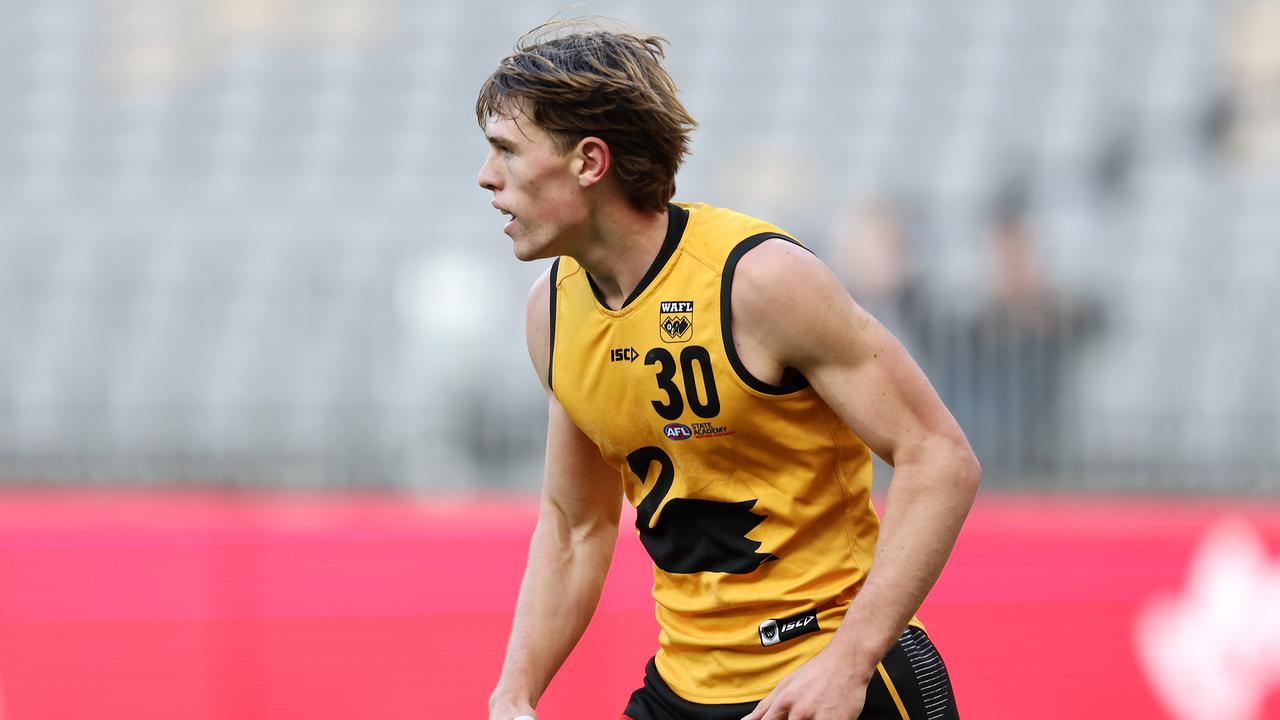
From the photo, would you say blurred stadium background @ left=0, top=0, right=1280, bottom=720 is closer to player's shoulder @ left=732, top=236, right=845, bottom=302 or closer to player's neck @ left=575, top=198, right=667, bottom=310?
player's neck @ left=575, top=198, right=667, bottom=310

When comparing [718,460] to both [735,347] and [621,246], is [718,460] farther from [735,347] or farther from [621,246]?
[621,246]

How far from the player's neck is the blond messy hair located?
29 millimetres

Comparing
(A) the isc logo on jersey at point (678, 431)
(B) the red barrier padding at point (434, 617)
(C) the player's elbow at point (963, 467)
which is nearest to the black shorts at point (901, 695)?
(C) the player's elbow at point (963, 467)

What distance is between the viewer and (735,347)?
8.04ft

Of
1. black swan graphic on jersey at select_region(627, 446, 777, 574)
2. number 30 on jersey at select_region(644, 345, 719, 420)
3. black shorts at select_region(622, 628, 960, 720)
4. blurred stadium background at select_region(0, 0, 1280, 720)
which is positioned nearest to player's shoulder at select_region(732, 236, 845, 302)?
number 30 on jersey at select_region(644, 345, 719, 420)

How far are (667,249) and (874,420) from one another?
46 cm

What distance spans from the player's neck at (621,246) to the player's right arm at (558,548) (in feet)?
0.66

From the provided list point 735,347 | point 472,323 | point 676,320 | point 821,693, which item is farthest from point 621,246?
point 472,323

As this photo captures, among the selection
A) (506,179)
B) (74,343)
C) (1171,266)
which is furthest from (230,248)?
(506,179)

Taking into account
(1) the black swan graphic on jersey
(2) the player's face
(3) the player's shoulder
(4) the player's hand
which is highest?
(2) the player's face

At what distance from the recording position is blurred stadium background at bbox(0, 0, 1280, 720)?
5152mm

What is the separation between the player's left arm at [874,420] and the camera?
2.37 m

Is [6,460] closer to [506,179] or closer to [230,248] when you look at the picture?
[230,248]

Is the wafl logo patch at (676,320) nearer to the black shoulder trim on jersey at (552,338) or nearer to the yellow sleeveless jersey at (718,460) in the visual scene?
the yellow sleeveless jersey at (718,460)
